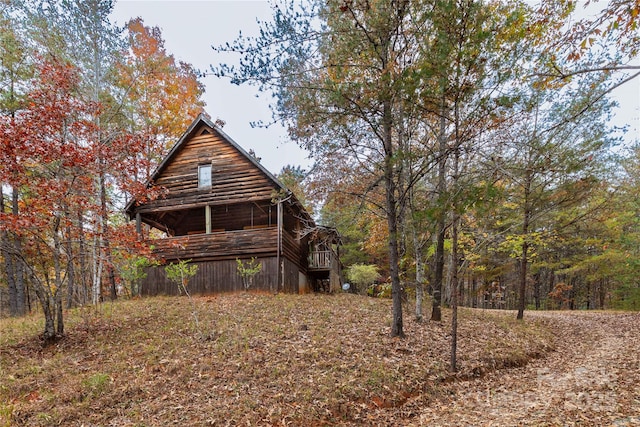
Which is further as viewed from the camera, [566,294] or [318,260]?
[566,294]

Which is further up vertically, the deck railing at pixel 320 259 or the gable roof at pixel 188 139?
the gable roof at pixel 188 139

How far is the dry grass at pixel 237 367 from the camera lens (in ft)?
16.7

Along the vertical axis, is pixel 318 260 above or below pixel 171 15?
below

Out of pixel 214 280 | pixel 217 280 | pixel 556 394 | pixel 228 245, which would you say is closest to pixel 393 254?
pixel 556 394

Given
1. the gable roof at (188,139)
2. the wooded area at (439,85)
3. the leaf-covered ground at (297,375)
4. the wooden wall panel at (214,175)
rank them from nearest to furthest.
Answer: the leaf-covered ground at (297,375) < the wooded area at (439,85) < the wooden wall panel at (214,175) < the gable roof at (188,139)

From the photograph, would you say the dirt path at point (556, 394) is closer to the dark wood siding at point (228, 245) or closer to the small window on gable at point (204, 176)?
the dark wood siding at point (228, 245)

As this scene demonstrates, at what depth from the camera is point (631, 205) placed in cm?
1450

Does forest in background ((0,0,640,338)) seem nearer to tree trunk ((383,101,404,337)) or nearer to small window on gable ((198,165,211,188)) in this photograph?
tree trunk ((383,101,404,337))

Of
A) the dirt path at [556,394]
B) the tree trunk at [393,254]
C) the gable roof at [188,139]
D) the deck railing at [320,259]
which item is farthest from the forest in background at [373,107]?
the deck railing at [320,259]

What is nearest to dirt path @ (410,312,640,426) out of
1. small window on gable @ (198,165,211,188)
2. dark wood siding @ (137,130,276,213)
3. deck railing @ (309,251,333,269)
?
dark wood siding @ (137,130,276,213)

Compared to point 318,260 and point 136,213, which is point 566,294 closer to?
point 318,260

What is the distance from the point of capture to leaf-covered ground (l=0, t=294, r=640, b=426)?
16.6 feet

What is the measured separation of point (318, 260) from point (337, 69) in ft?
44.1

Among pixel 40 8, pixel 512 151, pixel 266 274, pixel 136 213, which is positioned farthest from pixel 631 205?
pixel 40 8
